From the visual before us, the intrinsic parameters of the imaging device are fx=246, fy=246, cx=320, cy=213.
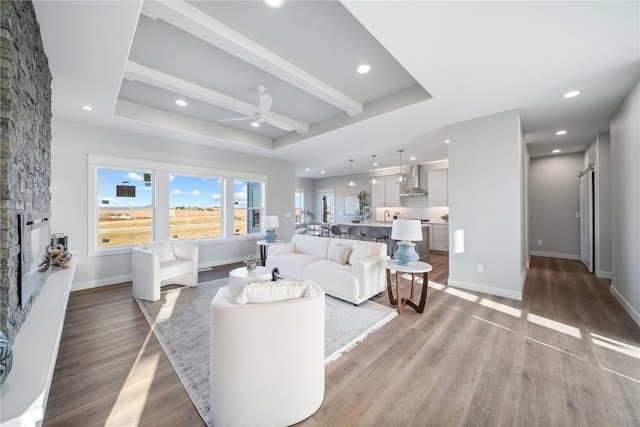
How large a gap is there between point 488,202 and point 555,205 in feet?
13.6

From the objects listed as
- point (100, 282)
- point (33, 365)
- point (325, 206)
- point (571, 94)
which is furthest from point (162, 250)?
point (325, 206)

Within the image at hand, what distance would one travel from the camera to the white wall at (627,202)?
2748 millimetres

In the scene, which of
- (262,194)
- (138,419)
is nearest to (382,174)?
(262,194)

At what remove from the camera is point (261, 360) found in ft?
4.57

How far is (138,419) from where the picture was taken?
1545 millimetres

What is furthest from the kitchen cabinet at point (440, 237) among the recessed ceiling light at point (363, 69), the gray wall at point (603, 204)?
the recessed ceiling light at point (363, 69)

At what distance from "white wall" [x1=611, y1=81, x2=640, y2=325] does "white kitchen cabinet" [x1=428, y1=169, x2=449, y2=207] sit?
3700 millimetres

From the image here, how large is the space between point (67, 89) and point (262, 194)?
4003 mm

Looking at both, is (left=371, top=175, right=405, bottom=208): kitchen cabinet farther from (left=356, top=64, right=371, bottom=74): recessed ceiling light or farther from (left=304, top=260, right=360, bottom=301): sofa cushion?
(left=356, top=64, right=371, bottom=74): recessed ceiling light

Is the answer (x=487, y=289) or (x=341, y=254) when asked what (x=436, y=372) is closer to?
(x=341, y=254)

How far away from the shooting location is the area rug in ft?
6.33

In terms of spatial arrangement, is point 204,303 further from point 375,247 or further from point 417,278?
point 417,278

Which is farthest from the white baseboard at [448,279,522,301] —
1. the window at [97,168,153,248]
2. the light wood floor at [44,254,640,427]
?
the window at [97,168,153,248]

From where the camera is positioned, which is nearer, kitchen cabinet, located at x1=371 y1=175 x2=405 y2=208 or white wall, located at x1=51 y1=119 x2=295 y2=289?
white wall, located at x1=51 y1=119 x2=295 y2=289
